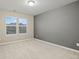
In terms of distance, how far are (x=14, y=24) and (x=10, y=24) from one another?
268mm

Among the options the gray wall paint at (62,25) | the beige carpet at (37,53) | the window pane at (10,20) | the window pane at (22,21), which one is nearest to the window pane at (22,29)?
the window pane at (22,21)

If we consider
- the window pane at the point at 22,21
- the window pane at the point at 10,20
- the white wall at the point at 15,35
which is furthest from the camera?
the window pane at the point at 22,21

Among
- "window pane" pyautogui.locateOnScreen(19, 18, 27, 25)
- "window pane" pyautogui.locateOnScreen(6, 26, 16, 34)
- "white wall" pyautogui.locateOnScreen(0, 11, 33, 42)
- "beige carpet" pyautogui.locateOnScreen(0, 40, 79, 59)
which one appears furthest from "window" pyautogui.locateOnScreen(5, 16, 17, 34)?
"beige carpet" pyautogui.locateOnScreen(0, 40, 79, 59)

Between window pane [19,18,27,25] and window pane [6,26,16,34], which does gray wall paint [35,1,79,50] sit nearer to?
window pane [19,18,27,25]

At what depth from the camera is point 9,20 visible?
5.11 metres

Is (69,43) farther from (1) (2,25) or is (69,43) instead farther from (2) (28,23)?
(1) (2,25)

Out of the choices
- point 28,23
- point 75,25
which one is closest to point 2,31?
point 28,23

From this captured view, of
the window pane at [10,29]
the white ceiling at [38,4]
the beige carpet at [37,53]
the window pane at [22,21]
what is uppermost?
the white ceiling at [38,4]

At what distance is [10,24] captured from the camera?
Answer: 519 cm

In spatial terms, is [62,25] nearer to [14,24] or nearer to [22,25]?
[22,25]

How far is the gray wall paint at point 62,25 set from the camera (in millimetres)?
3404

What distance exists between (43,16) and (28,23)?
4.70 ft

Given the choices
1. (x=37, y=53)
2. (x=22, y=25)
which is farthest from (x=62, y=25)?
(x=22, y=25)

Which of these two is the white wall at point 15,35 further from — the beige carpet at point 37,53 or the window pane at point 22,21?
the beige carpet at point 37,53
